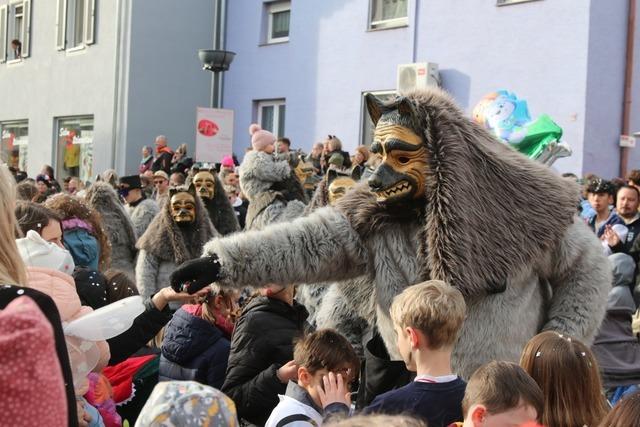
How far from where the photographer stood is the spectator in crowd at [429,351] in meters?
3.14

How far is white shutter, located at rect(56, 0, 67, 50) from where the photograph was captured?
22.5 meters

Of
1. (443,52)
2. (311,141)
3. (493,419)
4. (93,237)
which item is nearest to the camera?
(493,419)

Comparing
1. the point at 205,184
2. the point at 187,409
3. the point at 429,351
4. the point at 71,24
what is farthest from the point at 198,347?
the point at 71,24

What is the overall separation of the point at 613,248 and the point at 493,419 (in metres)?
5.66

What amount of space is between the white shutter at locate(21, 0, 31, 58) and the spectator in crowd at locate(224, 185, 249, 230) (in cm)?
1427

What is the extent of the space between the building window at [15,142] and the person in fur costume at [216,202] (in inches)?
670

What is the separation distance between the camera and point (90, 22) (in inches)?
842

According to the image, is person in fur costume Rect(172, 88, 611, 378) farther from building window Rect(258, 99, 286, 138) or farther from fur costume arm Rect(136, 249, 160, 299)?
building window Rect(258, 99, 286, 138)

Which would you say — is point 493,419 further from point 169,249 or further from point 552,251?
point 169,249

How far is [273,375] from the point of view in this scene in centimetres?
399

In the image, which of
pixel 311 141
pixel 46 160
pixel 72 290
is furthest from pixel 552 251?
pixel 46 160

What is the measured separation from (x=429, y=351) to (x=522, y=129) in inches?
286

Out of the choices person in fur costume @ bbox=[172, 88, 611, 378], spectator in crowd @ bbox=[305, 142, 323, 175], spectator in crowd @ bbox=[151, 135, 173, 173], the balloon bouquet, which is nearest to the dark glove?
person in fur costume @ bbox=[172, 88, 611, 378]

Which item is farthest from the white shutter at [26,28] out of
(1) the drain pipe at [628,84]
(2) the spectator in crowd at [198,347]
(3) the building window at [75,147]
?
(2) the spectator in crowd at [198,347]
